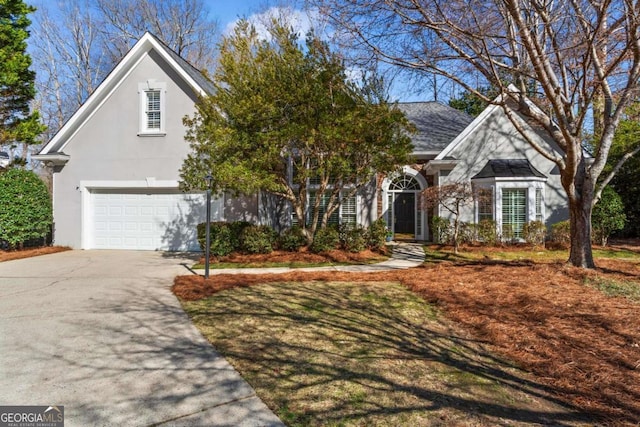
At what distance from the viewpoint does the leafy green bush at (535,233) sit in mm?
11867

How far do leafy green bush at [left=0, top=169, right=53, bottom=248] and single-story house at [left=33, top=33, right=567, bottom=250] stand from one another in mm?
542

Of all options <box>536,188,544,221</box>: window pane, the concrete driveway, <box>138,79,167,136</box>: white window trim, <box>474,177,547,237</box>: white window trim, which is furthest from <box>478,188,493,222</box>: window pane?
<box>138,79,167,136</box>: white window trim

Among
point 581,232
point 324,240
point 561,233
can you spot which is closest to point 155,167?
point 324,240

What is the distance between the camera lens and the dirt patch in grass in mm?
10893

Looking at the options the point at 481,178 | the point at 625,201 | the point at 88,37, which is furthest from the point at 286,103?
the point at 88,37

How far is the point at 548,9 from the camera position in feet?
22.1

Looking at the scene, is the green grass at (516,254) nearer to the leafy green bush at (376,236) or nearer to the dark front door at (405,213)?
the leafy green bush at (376,236)

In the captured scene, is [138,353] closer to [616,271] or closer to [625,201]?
[616,271]

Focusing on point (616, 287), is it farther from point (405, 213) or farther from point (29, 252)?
point (29, 252)

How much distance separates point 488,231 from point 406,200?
3.77 m

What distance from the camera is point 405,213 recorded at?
51.1 ft

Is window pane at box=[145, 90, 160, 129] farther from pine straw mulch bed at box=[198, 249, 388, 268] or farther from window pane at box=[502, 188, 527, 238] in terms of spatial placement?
window pane at box=[502, 188, 527, 238]

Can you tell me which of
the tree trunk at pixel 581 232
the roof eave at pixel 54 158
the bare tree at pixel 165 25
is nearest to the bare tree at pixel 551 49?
the tree trunk at pixel 581 232

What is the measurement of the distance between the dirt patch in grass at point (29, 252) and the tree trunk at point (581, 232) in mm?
14975
